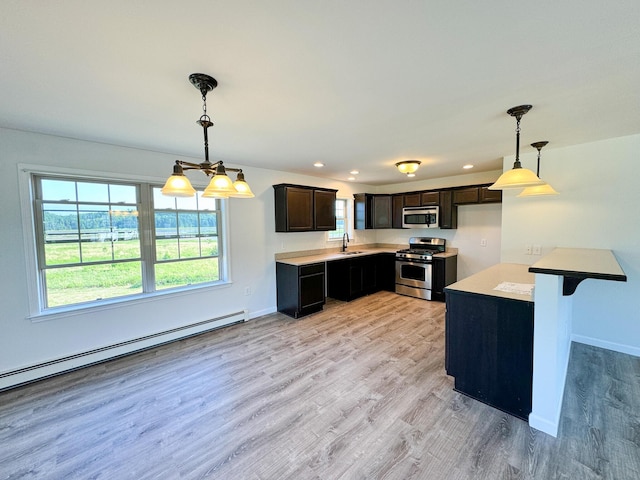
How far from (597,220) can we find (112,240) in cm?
566

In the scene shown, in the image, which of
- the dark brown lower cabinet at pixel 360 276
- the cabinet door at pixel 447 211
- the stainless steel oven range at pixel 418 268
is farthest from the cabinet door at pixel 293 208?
the cabinet door at pixel 447 211

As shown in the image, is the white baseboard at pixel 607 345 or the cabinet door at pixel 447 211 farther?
the cabinet door at pixel 447 211

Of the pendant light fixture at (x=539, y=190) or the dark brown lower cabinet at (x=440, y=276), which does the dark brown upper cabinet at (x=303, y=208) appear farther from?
the pendant light fixture at (x=539, y=190)

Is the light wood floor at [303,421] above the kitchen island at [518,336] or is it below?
below

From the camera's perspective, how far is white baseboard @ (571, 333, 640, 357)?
115 inches

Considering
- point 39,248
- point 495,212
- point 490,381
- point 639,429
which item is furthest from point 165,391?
point 495,212

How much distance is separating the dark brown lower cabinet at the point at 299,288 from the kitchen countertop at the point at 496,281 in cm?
230

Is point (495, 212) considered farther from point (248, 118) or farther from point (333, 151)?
point (248, 118)

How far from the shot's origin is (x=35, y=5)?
1.10 meters

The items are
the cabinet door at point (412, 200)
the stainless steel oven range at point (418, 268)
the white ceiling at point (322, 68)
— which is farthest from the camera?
the cabinet door at point (412, 200)

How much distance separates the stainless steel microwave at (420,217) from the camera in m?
5.19

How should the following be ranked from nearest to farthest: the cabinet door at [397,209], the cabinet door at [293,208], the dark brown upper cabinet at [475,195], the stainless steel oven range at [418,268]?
the cabinet door at [293,208] < the dark brown upper cabinet at [475,195] < the stainless steel oven range at [418,268] < the cabinet door at [397,209]

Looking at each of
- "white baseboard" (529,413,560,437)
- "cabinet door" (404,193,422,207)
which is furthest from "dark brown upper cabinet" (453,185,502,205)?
"white baseboard" (529,413,560,437)

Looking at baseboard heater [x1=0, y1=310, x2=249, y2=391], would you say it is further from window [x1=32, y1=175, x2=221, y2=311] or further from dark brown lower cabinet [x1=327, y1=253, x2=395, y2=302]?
dark brown lower cabinet [x1=327, y1=253, x2=395, y2=302]
